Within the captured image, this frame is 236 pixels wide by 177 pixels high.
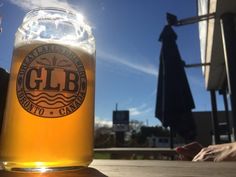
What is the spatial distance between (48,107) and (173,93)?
3.96 meters

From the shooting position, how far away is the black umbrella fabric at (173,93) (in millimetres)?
4312

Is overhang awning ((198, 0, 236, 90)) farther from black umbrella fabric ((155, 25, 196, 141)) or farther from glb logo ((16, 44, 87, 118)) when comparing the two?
glb logo ((16, 44, 87, 118))

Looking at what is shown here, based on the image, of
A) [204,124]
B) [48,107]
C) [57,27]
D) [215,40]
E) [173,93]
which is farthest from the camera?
[204,124]

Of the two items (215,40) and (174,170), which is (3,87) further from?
(215,40)

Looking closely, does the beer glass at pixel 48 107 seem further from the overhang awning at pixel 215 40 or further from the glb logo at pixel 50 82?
the overhang awning at pixel 215 40

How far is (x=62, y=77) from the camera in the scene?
58 cm

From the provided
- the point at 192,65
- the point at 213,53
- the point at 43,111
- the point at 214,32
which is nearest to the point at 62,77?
the point at 43,111

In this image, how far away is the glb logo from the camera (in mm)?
561

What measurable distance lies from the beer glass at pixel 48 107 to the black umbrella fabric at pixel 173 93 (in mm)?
3766

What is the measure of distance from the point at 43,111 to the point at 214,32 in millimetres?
3723

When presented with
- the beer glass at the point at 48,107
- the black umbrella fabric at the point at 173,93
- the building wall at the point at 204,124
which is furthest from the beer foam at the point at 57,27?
the building wall at the point at 204,124

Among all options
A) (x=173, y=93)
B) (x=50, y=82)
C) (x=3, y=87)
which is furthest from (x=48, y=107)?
(x=173, y=93)

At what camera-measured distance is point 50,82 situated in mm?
571

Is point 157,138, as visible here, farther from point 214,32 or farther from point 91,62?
point 91,62
